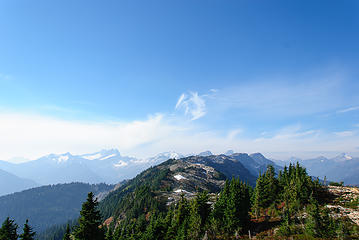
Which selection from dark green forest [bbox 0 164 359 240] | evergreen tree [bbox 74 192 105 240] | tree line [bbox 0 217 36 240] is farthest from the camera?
tree line [bbox 0 217 36 240]

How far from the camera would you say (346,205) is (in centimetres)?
5425

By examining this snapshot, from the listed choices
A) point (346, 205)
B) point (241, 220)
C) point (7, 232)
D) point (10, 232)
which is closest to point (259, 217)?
point (241, 220)

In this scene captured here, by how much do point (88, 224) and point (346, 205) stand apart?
64922 millimetres

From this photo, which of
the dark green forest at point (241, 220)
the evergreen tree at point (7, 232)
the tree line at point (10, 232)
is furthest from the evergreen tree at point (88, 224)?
the evergreen tree at point (7, 232)

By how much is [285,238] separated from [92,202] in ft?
129

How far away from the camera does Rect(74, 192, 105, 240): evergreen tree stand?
104 feet

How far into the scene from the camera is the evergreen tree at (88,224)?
31817mm

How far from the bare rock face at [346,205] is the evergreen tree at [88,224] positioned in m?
55.3

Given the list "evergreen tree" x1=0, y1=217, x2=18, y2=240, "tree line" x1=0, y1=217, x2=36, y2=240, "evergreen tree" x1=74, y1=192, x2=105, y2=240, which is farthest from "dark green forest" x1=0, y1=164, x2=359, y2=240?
"evergreen tree" x1=0, y1=217, x2=18, y2=240

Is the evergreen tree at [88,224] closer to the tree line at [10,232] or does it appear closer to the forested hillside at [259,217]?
the forested hillside at [259,217]

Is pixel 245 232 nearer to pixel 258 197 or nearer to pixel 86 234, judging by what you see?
pixel 258 197

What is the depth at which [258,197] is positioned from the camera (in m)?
70.1

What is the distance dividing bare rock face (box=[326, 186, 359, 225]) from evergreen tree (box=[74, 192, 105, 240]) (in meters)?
55.3

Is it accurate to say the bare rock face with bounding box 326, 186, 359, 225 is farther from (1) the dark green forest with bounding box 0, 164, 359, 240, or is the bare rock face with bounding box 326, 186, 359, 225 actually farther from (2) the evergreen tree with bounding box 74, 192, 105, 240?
(2) the evergreen tree with bounding box 74, 192, 105, 240
